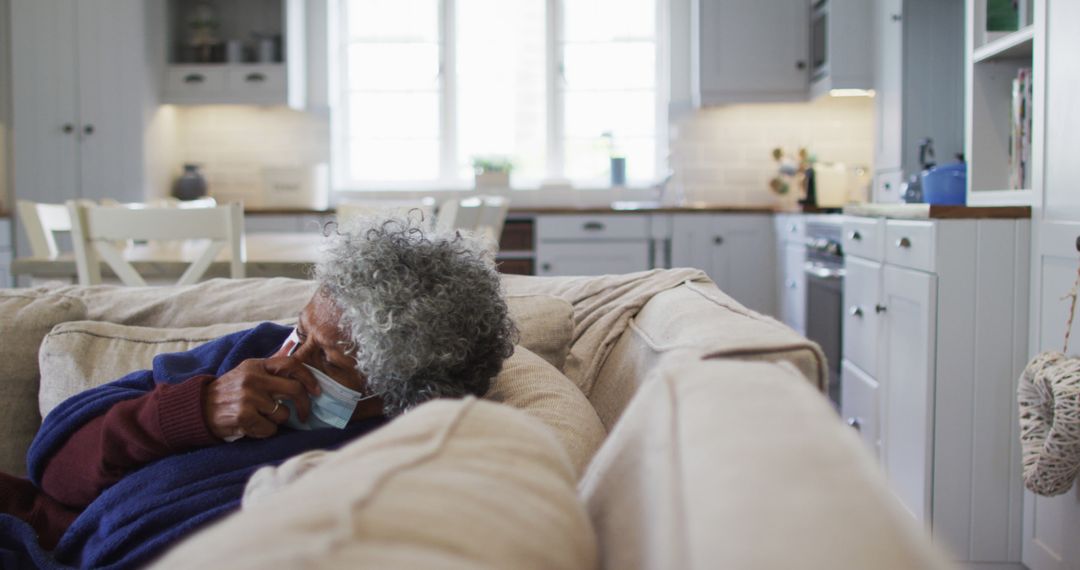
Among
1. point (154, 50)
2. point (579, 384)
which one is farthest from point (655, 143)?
point (579, 384)

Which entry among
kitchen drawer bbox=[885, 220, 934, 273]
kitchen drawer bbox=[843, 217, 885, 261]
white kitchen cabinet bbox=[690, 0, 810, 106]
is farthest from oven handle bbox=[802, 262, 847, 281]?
white kitchen cabinet bbox=[690, 0, 810, 106]

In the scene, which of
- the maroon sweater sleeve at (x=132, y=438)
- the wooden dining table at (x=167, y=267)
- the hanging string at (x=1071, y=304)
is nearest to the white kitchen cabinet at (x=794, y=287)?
the hanging string at (x=1071, y=304)

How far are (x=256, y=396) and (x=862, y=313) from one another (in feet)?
8.18

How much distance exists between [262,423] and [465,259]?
0.31 metres

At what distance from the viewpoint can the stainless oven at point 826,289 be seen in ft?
13.6

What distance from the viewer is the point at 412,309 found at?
3.88 ft

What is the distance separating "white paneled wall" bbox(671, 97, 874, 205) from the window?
25 cm

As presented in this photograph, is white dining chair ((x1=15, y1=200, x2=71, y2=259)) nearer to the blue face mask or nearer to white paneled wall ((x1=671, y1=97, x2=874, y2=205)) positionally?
the blue face mask

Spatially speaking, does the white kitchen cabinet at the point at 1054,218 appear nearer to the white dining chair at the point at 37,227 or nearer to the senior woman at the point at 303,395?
the senior woman at the point at 303,395

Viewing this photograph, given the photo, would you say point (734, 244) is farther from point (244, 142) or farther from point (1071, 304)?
point (1071, 304)

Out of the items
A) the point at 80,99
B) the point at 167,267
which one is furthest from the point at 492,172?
the point at 167,267

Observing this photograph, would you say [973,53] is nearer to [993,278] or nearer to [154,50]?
[993,278]

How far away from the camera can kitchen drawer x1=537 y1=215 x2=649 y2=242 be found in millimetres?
5617

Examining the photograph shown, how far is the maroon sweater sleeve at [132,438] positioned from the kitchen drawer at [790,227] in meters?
3.93
